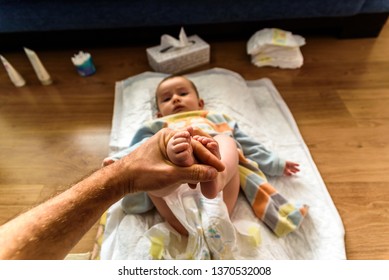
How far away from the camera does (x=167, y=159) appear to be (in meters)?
0.57


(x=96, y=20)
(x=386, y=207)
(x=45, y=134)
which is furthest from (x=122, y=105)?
(x=386, y=207)

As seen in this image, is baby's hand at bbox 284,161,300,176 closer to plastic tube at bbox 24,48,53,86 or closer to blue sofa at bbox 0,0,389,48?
blue sofa at bbox 0,0,389,48

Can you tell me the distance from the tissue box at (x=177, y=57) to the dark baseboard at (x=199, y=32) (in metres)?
0.28

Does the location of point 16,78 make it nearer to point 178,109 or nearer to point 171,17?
point 171,17

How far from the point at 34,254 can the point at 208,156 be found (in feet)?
1.24

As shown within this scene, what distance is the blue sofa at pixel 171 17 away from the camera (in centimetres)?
150

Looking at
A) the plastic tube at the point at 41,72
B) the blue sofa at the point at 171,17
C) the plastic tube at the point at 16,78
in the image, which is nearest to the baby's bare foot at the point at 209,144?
the blue sofa at the point at 171,17

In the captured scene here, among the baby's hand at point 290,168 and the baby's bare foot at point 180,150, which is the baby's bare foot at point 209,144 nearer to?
the baby's bare foot at point 180,150

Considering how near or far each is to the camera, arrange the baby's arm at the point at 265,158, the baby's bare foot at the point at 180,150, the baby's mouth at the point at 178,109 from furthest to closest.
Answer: the baby's mouth at the point at 178,109 → the baby's arm at the point at 265,158 → the baby's bare foot at the point at 180,150

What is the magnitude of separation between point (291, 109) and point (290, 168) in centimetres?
44

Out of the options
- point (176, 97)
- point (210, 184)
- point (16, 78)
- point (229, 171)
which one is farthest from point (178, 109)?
point (16, 78)

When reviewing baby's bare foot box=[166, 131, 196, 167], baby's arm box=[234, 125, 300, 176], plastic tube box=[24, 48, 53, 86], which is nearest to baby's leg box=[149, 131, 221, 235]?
baby's bare foot box=[166, 131, 196, 167]

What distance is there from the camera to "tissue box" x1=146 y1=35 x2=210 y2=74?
1.47 meters

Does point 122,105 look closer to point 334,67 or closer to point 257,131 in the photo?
point 257,131
